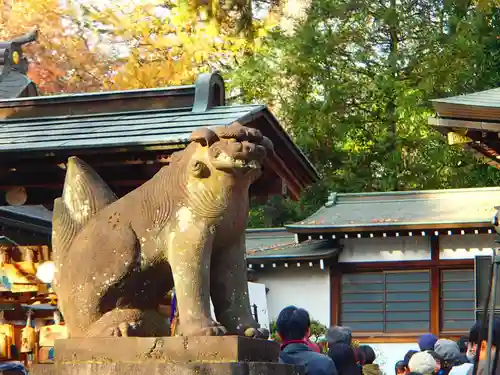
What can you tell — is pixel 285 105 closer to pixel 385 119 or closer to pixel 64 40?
pixel 385 119

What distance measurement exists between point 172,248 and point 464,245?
14.5 meters

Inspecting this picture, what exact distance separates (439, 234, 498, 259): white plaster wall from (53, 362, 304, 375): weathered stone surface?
14040 millimetres

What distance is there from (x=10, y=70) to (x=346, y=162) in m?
14.4

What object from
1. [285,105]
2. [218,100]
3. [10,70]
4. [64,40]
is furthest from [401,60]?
[218,100]

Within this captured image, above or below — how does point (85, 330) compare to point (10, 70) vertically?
below

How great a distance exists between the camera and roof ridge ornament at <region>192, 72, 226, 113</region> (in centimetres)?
825

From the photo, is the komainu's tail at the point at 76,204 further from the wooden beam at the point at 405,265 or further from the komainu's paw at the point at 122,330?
the wooden beam at the point at 405,265

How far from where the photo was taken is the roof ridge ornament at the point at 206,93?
8.25 metres

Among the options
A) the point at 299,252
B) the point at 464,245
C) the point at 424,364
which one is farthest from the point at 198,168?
the point at 299,252

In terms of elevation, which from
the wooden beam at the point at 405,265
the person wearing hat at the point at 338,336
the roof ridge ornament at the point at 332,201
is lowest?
the wooden beam at the point at 405,265

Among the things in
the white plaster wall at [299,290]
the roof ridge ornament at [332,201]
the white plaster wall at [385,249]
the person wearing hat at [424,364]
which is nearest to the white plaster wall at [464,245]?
the white plaster wall at [385,249]

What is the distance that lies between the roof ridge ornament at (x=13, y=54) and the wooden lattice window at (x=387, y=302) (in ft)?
33.2

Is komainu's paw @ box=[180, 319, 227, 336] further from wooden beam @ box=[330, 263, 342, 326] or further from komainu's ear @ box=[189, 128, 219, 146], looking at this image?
wooden beam @ box=[330, 263, 342, 326]

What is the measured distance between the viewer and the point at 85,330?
595 cm
